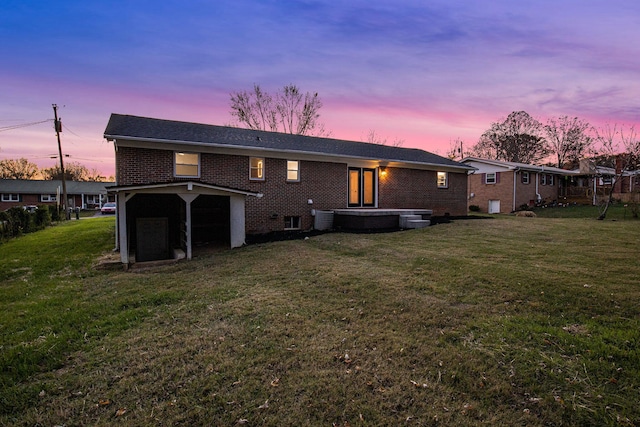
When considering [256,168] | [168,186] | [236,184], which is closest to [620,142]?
[256,168]

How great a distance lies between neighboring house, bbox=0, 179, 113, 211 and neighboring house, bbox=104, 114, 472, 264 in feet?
117

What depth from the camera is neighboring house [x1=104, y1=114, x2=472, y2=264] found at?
→ 31.9 feet

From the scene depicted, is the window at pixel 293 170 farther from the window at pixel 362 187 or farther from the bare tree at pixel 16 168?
the bare tree at pixel 16 168

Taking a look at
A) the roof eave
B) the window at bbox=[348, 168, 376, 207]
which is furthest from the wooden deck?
the roof eave

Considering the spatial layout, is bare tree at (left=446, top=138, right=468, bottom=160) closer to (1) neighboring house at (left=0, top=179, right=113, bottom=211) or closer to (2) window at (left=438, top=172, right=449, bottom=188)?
(2) window at (left=438, top=172, right=449, bottom=188)

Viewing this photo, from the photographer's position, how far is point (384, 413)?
8.43ft

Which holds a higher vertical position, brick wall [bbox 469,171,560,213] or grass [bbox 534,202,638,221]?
brick wall [bbox 469,171,560,213]

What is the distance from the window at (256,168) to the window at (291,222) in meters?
1.97

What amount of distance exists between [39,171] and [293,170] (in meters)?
69.5

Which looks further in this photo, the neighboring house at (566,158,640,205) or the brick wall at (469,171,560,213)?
the neighboring house at (566,158,640,205)

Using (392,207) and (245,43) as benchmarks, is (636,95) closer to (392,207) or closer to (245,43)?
(392,207)

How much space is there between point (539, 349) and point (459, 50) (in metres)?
12.7

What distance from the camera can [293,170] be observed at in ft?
43.1

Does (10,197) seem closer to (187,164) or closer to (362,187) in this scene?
(187,164)
